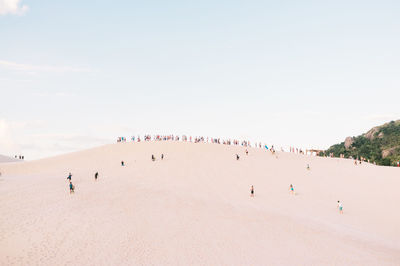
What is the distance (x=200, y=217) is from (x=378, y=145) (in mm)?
108189

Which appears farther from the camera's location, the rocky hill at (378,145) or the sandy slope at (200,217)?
the rocky hill at (378,145)

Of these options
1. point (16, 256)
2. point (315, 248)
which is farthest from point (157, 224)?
point (315, 248)

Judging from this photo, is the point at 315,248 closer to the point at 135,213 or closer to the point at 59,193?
the point at 135,213

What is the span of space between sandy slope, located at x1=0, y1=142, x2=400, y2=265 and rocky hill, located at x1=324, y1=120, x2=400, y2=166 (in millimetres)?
59964

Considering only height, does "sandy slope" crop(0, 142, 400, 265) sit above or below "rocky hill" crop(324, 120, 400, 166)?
below

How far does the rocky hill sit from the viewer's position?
98.3 metres

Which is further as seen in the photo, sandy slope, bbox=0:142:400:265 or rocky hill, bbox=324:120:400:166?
rocky hill, bbox=324:120:400:166

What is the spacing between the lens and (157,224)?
21391 millimetres

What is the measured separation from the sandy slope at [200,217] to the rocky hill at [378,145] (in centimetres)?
5996

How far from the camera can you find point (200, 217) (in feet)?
76.6

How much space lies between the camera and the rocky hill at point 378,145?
9834 centimetres

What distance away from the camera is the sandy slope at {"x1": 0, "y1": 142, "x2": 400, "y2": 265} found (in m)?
17.3

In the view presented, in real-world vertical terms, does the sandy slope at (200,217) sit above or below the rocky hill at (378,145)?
below

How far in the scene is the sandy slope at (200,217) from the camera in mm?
17344
